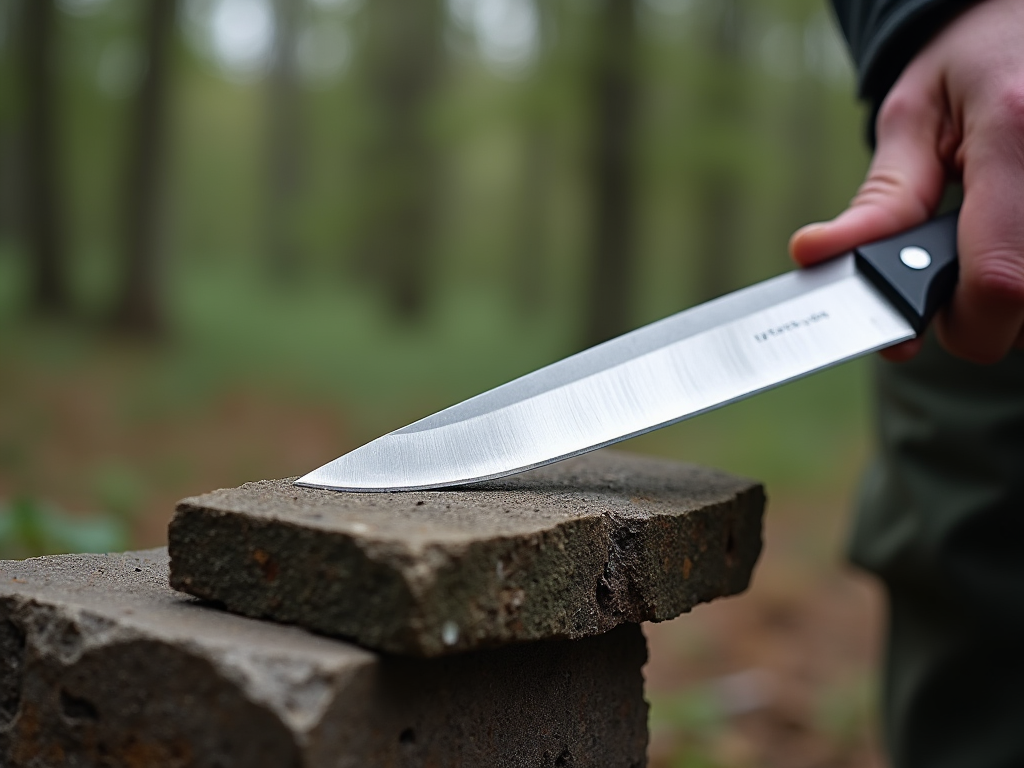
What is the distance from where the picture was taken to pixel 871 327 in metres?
1.52

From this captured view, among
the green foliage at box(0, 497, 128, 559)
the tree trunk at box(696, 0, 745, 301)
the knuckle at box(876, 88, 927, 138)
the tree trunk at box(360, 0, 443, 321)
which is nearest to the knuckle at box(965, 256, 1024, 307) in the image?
the knuckle at box(876, 88, 927, 138)

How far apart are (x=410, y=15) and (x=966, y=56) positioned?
10.7m

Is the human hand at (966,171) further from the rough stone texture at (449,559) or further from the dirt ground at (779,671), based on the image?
the dirt ground at (779,671)

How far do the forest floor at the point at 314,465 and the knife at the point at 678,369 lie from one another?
1321 mm

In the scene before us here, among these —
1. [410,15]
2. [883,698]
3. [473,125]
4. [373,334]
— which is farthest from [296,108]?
[883,698]

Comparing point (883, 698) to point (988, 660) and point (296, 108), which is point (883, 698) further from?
point (296, 108)

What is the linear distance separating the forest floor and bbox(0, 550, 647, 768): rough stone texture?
3.69 feet

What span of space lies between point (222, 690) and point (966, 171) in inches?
53.8

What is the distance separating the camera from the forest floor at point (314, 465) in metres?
3.31

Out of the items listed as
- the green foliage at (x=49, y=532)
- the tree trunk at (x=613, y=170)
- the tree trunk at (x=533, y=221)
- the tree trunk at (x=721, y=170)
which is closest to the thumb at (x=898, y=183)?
the green foliage at (x=49, y=532)

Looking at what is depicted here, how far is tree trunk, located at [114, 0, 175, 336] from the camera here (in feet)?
27.9

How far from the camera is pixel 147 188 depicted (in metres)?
8.68

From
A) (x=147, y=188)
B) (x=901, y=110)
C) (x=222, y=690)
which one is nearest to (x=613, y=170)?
(x=147, y=188)

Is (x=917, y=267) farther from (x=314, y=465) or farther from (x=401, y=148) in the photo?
(x=401, y=148)
